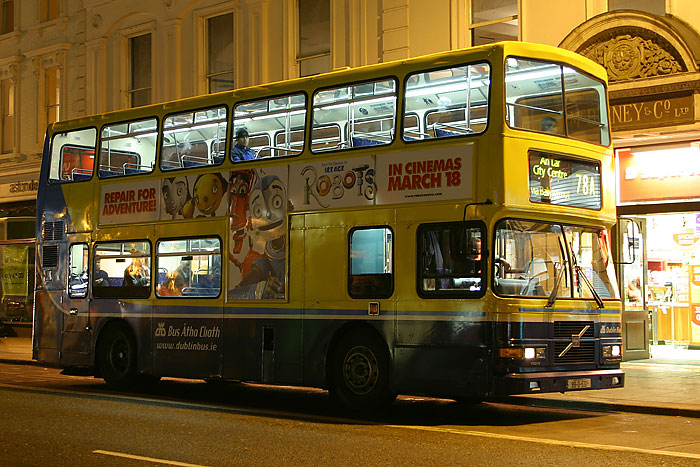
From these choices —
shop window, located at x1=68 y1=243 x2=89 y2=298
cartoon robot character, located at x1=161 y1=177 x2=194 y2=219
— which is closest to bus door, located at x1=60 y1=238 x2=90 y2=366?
shop window, located at x1=68 y1=243 x2=89 y2=298

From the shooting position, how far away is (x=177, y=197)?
1569cm

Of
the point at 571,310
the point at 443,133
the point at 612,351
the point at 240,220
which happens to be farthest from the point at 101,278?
the point at 612,351

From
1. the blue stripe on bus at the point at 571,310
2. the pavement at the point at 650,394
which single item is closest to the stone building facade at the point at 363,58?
the pavement at the point at 650,394

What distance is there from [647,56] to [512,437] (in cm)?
952

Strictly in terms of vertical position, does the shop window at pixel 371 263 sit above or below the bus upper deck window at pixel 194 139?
A: below

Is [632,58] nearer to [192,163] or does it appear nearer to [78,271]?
[192,163]

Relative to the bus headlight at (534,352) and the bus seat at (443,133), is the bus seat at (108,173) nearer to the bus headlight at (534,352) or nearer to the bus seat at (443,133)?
the bus seat at (443,133)

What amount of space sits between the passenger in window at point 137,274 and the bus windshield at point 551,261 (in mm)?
6571

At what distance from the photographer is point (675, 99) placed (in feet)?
58.1

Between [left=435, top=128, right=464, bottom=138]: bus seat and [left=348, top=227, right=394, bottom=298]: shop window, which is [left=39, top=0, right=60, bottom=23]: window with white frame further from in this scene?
[left=435, top=128, right=464, bottom=138]: bus seat

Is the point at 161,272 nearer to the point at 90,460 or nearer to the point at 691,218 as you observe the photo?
the point at 90,460

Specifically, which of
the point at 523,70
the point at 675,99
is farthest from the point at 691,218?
the point at 523,70

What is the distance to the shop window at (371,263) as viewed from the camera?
42.7ft

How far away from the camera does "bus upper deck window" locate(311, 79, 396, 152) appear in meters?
13.2
